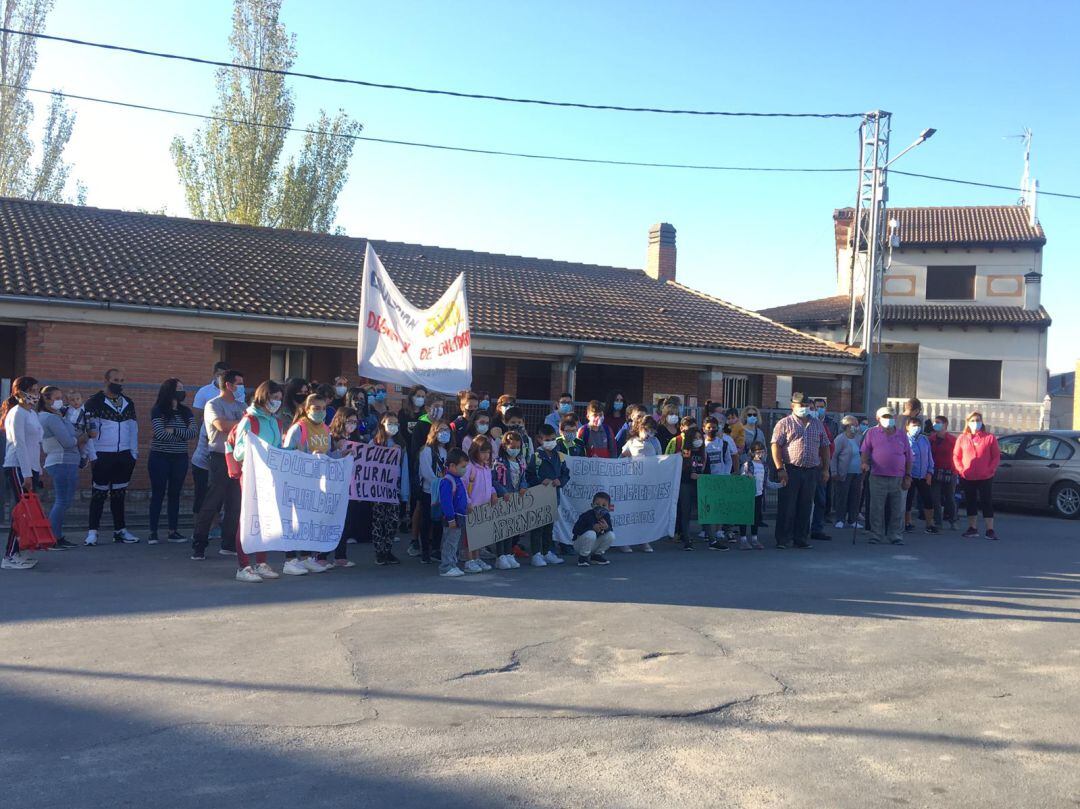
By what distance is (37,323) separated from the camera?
15953 mm

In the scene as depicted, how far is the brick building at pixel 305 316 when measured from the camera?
1631 centimetres

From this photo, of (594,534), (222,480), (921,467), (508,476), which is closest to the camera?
(222,480)

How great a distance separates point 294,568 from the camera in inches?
364

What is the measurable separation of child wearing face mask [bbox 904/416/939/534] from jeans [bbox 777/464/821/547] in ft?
8.03

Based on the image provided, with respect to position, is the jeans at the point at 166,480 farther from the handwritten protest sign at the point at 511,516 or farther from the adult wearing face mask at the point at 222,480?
the handwritten protest sign at the point at 511,516

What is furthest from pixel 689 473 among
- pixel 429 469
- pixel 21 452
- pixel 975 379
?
pixel 975 379

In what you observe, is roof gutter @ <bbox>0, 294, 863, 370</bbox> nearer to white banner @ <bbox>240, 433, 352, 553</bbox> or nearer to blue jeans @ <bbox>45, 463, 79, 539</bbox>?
blue jeans @ <bbox>45, 463, 79, 539</bbox>

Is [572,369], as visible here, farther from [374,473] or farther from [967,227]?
[967,227]

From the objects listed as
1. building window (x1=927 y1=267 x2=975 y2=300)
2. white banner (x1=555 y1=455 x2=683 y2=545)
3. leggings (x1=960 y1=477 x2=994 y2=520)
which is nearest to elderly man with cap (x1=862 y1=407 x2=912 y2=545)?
leggings (x1=960 y1=477 x2=994 y2=520)

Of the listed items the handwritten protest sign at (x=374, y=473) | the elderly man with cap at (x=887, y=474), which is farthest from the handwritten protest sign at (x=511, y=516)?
the elderly man with cap at (x=887, y=474)

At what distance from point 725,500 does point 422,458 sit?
4.07 metres

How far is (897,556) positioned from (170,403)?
8578 mm

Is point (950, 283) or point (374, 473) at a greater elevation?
point (950, 283)

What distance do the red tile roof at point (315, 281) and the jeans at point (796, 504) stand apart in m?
8.40
